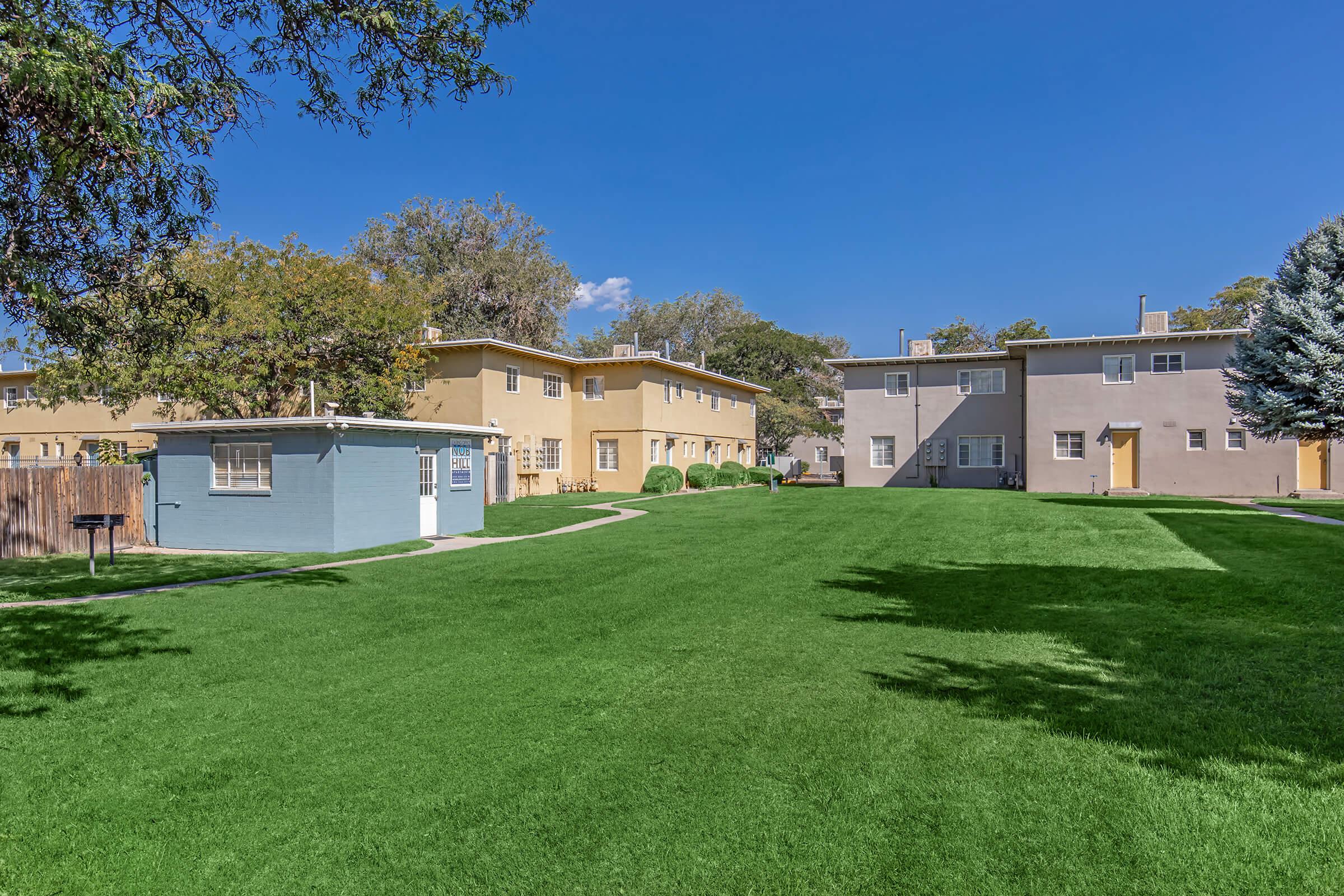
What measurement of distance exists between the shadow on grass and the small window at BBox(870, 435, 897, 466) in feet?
72.6

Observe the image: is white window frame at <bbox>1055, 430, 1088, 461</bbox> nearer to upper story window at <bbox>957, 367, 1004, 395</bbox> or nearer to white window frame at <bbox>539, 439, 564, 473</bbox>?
upper story window at <bbox>957, 367, 1004, 395</bbox>

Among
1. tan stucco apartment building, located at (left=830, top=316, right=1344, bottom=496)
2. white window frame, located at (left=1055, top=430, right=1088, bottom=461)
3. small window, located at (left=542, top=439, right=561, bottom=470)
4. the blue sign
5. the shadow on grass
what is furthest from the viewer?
small window, located at (left=542, top=439, right=561, bottom=470)

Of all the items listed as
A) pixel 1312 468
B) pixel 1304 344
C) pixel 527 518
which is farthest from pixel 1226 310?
pixel 527 518

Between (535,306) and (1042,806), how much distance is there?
42.4m

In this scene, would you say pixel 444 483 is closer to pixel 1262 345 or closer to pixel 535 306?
pixel 1262 345

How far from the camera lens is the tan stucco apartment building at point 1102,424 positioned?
91.7 ft

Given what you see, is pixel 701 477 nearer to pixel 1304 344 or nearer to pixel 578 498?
pixel 578 498

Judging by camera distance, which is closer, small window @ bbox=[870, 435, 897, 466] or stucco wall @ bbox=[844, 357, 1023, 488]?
stucco wall @ bbox=[844, 357, 1023, 488]

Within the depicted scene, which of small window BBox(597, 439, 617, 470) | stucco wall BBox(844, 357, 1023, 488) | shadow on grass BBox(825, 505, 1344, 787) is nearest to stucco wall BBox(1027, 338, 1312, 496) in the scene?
stucco wall BBox(844, 357, 1023, 488)

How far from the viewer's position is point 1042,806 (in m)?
3.86

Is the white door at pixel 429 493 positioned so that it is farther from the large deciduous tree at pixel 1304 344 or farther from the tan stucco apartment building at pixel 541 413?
the large deciduous tree at pixel 1304 344

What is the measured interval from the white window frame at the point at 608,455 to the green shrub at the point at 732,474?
19.0 ft

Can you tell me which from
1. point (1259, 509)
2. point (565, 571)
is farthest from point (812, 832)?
point (1259, 509)

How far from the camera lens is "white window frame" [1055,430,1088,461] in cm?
2964
